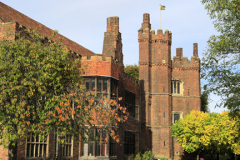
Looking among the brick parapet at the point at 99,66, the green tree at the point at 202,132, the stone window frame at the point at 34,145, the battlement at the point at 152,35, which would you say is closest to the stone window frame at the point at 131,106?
the green tree at the point at 202,132

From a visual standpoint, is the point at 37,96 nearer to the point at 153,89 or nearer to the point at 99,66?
the point at 99,66

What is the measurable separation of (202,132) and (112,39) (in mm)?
13671

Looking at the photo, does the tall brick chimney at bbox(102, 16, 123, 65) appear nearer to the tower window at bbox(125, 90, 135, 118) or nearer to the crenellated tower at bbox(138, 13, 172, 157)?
the tower window at bbox(125, 90, 135, 118)

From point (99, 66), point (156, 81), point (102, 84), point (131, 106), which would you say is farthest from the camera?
point (156, 81)

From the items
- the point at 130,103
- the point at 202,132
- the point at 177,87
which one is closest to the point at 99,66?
the point at 130,103

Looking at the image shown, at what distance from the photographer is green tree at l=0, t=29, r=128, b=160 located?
11547 millimetres

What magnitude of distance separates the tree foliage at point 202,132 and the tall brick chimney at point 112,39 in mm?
11589

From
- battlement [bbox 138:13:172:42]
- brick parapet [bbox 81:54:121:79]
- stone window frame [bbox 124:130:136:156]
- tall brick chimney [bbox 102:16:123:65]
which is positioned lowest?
stone window frame [bbox 124:130:136:156]

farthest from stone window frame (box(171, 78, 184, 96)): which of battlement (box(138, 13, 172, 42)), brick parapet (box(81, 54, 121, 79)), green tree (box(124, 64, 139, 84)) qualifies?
brick parapet (box(81, 54, 121, 79))

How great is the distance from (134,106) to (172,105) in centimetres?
701

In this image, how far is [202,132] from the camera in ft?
99.7

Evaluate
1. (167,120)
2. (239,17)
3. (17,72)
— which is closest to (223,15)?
A: (239,17)

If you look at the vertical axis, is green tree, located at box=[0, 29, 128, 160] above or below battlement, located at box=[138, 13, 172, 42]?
below

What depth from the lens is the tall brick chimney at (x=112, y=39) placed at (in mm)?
23188
